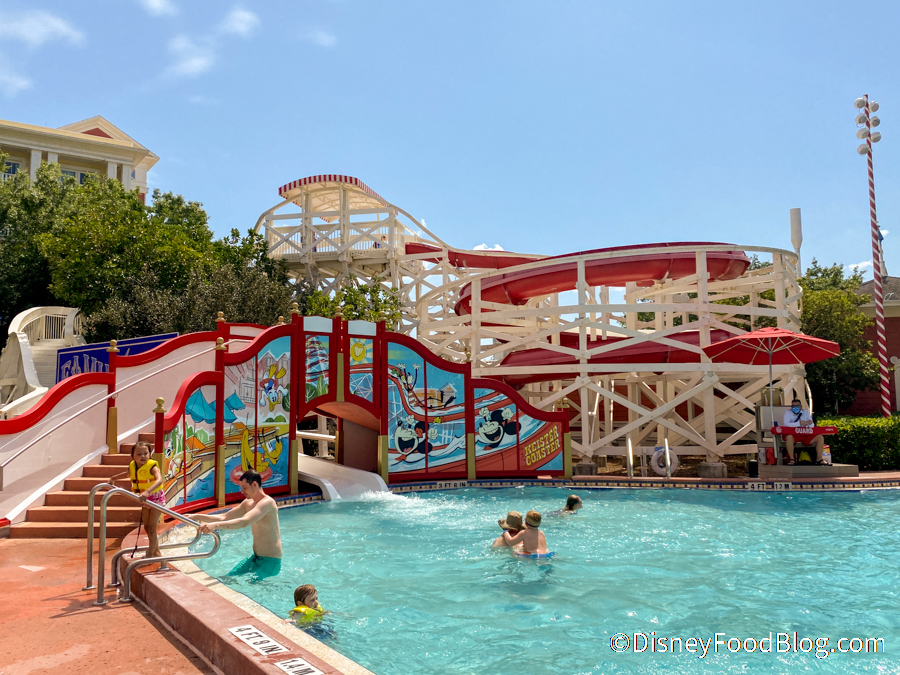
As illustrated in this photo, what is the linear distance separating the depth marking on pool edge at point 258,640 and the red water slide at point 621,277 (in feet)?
40.9

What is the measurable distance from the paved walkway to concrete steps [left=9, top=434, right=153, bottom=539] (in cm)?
181

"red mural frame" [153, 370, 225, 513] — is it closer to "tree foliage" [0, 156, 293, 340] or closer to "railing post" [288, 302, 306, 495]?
"railing post" [288, 302, 306, 495]

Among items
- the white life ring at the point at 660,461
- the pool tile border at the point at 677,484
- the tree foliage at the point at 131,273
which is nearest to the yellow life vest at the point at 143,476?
the pool tile border at the point at 677,484

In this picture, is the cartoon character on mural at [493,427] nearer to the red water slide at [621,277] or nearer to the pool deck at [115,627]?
the red water slide at [621,277]

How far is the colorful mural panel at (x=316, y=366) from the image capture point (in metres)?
12.8

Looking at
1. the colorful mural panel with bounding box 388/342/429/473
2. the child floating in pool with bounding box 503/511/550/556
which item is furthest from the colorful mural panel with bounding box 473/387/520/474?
the child floating in pool with bounding box 503/511/550/556

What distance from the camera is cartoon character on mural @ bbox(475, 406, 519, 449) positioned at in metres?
14.7

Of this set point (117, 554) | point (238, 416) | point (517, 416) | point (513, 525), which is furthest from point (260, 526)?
point (517, 416)

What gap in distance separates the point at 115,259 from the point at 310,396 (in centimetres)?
1271

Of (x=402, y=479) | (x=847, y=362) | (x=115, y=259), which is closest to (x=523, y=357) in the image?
(x=402, y=479)

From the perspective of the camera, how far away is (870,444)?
50.4 feet

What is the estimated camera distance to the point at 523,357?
17078mm

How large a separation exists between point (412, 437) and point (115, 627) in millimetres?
9377

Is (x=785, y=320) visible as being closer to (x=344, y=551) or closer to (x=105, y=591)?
(x=344, y=551)
